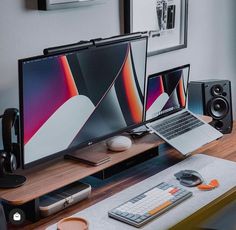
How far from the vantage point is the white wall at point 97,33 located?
5.82 feet

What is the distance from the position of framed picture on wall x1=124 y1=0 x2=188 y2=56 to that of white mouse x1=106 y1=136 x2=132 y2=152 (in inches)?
21.1

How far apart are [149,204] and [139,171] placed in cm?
34

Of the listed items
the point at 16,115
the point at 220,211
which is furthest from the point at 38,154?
the point at 220,211

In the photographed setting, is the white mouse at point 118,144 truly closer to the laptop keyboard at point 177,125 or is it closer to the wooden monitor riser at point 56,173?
the wooden monitor riser at point 56,173

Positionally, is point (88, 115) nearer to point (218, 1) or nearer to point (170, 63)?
point (170, 63)

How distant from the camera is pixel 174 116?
2184 mm

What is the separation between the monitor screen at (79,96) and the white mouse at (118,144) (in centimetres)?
3

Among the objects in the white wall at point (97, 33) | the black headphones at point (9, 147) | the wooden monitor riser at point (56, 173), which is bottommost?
the wooden monitor riser at point (56, 173)

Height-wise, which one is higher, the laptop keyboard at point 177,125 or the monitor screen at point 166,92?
the monitor screen at point 166,92

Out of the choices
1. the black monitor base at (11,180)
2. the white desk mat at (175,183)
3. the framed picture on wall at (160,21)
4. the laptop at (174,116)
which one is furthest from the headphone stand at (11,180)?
the framed picture on wall at (160,21)

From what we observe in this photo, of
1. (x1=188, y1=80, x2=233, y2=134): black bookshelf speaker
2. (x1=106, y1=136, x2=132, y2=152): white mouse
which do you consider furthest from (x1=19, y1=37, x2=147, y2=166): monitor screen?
(x1=188, y1=80, x2=233, y2=134): black bookshelf speaker

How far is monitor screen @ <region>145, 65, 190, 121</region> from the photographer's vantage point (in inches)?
81.2

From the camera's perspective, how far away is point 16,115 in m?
1.61

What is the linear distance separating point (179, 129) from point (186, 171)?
0.26 meters
